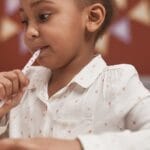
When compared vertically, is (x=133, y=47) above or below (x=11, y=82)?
below

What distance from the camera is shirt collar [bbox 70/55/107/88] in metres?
0.85

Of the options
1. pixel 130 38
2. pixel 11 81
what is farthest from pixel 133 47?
pixel 11 81

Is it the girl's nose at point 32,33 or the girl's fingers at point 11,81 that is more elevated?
the girl's nose at point 32,33

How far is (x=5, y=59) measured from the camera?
53.7 inches

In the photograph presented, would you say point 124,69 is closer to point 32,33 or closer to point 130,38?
point 32,33

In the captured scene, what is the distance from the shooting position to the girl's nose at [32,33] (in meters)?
0.84

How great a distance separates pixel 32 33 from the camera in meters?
0.84

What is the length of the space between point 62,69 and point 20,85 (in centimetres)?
15

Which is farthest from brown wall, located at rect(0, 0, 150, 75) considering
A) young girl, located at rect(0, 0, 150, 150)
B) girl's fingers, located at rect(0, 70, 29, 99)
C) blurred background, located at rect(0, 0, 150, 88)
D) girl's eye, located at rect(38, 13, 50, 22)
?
girl's fingers, located at rect(0, 70, 29, 99)

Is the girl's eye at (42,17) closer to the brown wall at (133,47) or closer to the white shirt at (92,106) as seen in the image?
the white shirt at (92,106)

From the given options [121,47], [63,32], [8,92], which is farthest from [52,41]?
[121,47]

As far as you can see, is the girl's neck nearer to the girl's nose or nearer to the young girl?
the young girl

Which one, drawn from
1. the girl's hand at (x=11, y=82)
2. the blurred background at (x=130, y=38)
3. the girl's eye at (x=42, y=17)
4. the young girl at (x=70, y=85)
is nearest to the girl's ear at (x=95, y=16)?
the young girl at (x=70, y=85)

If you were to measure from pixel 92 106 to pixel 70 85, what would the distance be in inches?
2.7
